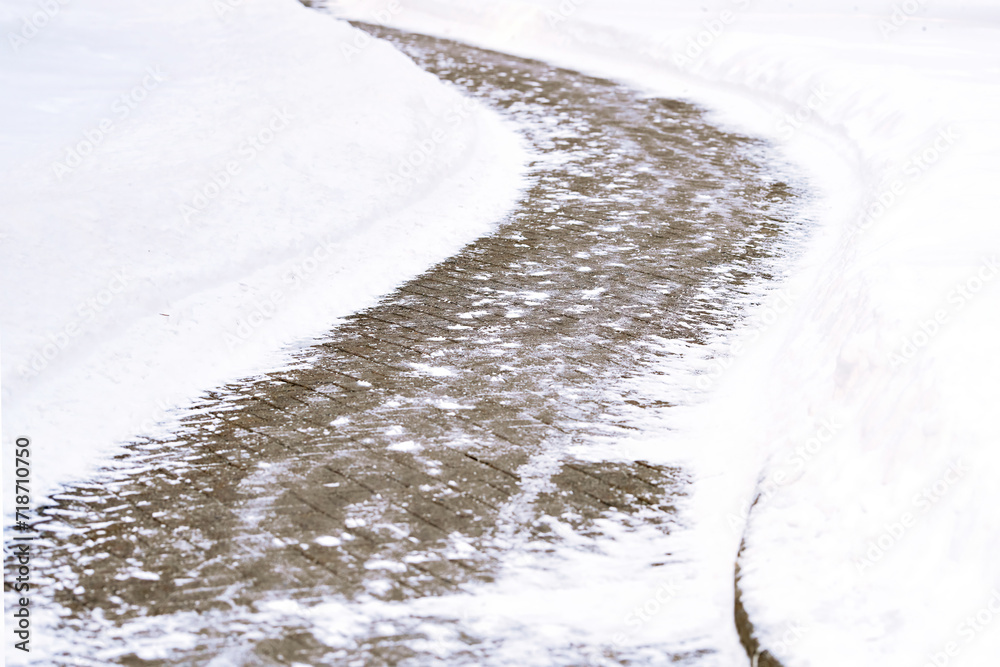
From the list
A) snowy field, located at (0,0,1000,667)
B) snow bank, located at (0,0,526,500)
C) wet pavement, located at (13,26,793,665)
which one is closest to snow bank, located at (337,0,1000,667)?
snowy field, located at (0,0,1000,667)

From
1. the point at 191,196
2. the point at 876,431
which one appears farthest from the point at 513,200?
the point at 876,431

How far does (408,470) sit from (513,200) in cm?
384

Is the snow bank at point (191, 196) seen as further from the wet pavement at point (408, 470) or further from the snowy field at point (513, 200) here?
the wet pavement at point (408, 470)

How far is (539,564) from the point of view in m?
3.18

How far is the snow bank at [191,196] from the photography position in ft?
14.5

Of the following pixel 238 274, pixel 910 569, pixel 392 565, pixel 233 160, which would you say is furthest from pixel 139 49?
pixel 910 569

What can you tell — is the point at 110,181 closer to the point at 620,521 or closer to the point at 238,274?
the point at 238,274

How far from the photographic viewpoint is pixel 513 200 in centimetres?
716

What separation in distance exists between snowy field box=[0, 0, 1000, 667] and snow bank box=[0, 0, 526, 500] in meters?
0.02

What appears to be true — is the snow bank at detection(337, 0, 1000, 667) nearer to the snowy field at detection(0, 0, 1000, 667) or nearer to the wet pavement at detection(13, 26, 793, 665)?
the snowy field at detection(0, 0, 1000, 667)

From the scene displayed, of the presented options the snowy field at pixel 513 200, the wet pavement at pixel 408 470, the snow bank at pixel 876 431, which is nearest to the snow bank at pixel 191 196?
the snowy field at pixel 513 200

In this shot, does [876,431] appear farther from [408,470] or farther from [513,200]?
[513,200]

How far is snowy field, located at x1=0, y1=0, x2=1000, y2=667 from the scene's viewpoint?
2.82m

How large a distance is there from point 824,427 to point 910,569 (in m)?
0.75
